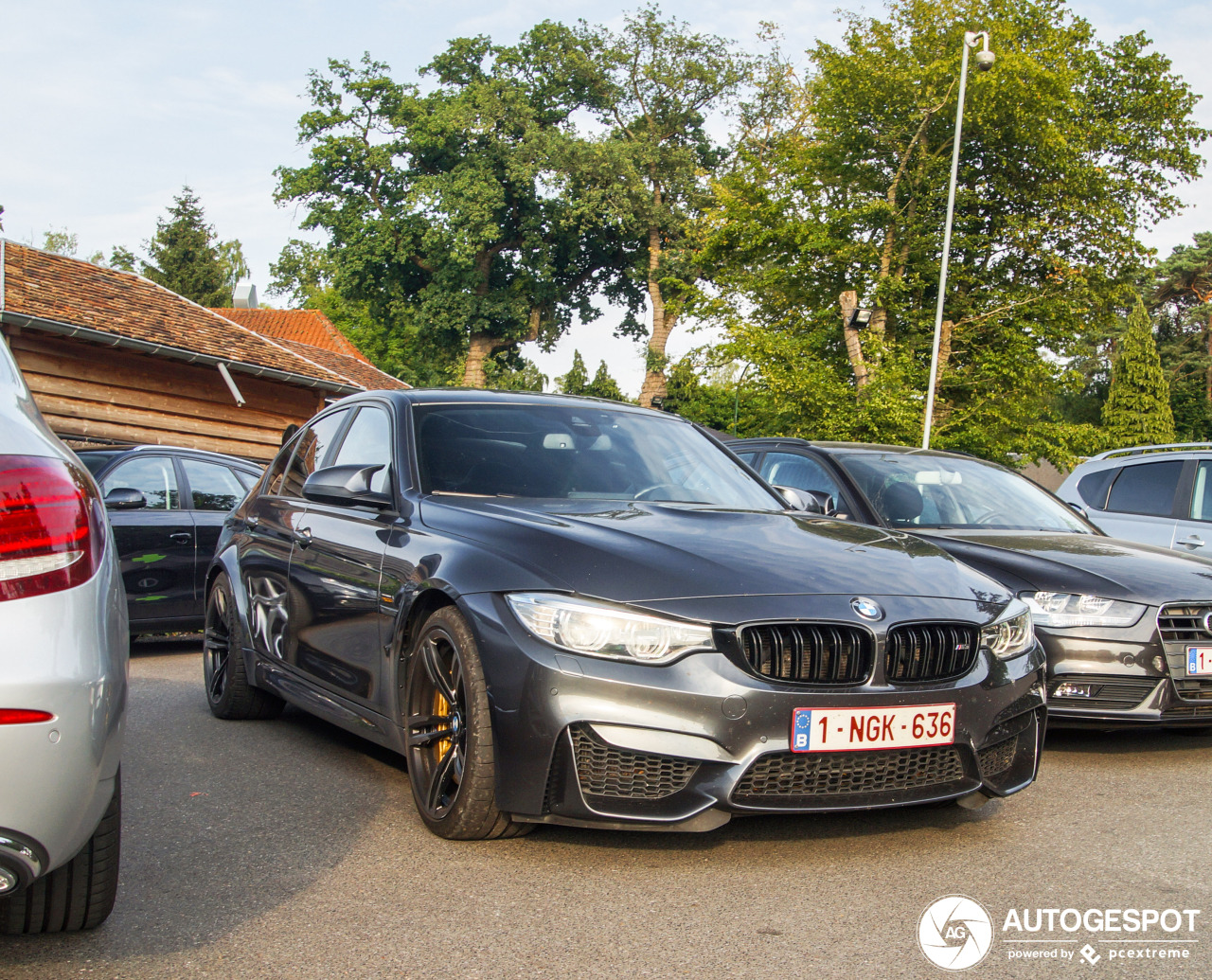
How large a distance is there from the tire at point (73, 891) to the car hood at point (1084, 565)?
169 inches

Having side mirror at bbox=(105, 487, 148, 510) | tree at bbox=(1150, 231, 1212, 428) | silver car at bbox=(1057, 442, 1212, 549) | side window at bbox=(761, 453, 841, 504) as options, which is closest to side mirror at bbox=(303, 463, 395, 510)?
side window at bbox=(761, 453, 841, 504)

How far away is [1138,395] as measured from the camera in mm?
55969

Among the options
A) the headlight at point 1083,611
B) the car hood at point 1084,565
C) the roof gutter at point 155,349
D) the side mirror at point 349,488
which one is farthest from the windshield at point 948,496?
the roof gutter at point 155,349

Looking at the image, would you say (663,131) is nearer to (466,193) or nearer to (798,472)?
(466,193)

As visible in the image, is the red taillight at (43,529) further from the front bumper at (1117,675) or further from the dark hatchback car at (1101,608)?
the front bumper at (1117,675)

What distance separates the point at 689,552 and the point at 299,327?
47673 mm

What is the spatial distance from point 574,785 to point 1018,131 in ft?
100

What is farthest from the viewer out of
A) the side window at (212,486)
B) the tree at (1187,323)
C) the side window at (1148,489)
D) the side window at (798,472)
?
the tree at (1187,323)

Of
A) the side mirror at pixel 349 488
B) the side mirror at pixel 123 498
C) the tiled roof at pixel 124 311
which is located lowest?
the side mirror at pixel 123 498

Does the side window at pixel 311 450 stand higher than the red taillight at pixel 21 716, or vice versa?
the side window at pixel 311 450

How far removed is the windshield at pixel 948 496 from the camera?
7148 mm

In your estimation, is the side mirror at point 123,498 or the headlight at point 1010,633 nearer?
the headlight at point 1010,633

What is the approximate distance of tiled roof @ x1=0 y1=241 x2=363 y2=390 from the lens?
55.7 feet

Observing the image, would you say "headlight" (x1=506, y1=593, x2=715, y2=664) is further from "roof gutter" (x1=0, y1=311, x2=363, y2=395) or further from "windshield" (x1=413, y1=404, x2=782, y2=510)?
"roof gutter" (x1=0, y1=311, x2=363, y2=395)
